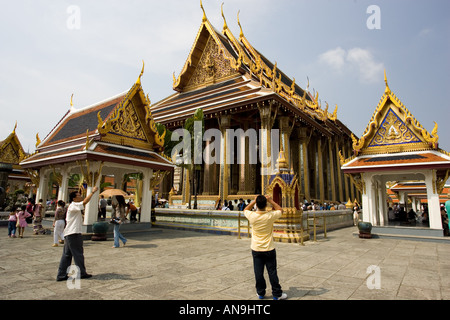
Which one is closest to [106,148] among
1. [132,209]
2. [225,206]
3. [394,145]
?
[132,209]

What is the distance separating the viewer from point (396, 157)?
10.0m

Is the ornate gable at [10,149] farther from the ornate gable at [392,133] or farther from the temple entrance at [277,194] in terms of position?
the ornate gable at [392,133]

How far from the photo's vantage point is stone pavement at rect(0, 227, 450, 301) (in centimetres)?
360

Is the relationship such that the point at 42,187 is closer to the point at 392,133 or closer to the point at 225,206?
the point at 225,206

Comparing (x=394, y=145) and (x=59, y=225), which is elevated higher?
(x=394, y=145)

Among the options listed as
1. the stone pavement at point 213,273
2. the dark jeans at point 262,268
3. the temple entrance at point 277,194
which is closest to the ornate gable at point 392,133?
the temple entrance at point 277,194

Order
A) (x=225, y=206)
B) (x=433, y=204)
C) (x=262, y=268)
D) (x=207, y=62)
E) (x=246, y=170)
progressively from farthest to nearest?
(x=207, y=62) → (x=246, y=170) → (x=225, y=206) → (x=433, y=204) → (x=262, y=268)

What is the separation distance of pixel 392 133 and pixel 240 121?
36.0ft

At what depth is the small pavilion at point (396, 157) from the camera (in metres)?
9.49

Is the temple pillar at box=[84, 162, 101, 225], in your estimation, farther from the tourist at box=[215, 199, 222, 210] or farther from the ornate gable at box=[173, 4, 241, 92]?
the ornate gable at box=[173, 4, 241, 92]

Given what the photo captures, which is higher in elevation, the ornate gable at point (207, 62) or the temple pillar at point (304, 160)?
the ornate gable at point (207, 62)

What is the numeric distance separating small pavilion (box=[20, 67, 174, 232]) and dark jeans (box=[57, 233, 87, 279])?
14.9ft

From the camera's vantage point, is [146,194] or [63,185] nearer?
[63,185]

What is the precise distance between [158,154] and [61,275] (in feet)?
23.7
